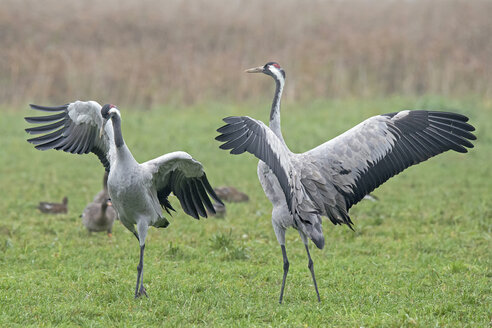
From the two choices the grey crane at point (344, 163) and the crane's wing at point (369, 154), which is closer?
the grey crane at point (344, 163)

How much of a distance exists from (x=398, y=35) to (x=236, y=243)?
14.9 meters

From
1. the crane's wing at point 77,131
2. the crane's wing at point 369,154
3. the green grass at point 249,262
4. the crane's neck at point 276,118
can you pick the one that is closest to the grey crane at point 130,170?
the crane's wing at point 77,131

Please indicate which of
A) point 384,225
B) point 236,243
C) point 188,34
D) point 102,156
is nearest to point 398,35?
point 188,34

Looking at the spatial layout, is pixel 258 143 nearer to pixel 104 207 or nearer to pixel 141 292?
pixel 141 292

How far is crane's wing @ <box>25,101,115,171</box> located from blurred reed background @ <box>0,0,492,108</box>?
1316cm

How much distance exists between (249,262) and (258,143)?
242cm

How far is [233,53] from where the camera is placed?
72.1ft

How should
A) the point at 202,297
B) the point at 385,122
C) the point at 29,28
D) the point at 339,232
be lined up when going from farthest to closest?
the point at 29,28 → the point at 339,232 → the point at 385,122 → the point at 202,297

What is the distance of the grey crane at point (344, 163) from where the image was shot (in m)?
6.35

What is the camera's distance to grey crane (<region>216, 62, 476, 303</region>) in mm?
6352

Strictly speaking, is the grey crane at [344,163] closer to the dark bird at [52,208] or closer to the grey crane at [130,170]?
the grey crane at [130,170]

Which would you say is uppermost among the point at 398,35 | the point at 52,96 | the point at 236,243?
the point at 398,35

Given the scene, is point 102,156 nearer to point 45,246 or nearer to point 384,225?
point 45,246

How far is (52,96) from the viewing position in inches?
802
